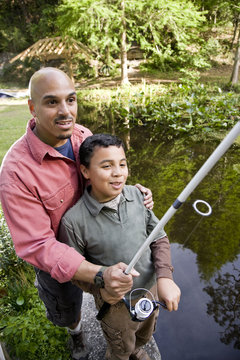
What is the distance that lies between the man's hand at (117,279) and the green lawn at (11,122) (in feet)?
16.2

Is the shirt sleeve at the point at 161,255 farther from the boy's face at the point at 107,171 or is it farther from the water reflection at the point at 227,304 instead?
the water reflection at the point at 227,304

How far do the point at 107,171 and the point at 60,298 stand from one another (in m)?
0.92

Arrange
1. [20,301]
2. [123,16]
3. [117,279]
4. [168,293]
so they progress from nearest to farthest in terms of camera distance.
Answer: [117,279], [168,293], [20,301], [123,16]

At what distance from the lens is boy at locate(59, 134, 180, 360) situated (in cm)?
133

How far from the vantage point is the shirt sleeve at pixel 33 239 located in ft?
3.92

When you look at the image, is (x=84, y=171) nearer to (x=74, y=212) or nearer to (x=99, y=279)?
(x=74, y=212)

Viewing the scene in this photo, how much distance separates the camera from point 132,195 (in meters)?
1.49

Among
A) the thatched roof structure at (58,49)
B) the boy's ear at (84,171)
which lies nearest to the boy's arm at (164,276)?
the boy's ear at (84,171)

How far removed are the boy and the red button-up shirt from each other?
0.34 feet

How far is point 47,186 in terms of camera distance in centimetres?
134

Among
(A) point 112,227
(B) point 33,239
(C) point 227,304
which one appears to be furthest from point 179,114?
(B) point 33,239

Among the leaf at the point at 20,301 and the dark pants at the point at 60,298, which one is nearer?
the dark pants at the point at 60,298

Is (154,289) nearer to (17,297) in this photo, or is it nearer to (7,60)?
(17,297)

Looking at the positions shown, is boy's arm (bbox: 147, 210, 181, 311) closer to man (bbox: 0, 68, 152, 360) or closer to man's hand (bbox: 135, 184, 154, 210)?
man's hand (bbox: 135, 184, 154, 210)
